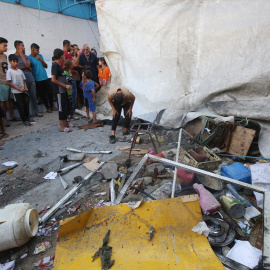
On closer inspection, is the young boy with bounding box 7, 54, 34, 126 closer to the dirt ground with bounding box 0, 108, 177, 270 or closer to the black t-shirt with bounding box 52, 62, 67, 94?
the dirt ground with bounding box 0, 108, 177, 270

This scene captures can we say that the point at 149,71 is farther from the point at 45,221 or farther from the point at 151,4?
the point at 45,221

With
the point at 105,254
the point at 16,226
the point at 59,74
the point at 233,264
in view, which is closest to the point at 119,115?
the point at 59,74

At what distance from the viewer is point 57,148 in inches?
176

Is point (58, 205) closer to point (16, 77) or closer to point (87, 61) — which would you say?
point (16, 77)

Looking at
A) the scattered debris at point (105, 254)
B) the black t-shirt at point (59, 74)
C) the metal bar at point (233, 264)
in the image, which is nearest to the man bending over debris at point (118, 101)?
the black t-shirt at point (59, 74)

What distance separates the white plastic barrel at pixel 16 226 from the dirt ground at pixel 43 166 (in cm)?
18

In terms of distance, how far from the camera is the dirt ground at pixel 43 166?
2303 millimetres

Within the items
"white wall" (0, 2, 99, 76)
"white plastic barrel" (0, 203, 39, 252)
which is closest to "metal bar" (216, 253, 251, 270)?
"white plastic barrel" (0, 203, 39, 252)

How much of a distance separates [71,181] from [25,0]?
7632 mm

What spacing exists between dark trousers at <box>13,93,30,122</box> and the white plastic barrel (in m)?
4.29

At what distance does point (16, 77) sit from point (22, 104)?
2.50 ft

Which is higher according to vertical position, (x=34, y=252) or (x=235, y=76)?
(x=235, y=76)

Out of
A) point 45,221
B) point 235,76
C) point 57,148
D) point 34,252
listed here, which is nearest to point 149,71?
point 235,76

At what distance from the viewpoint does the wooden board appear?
3.56 meters
